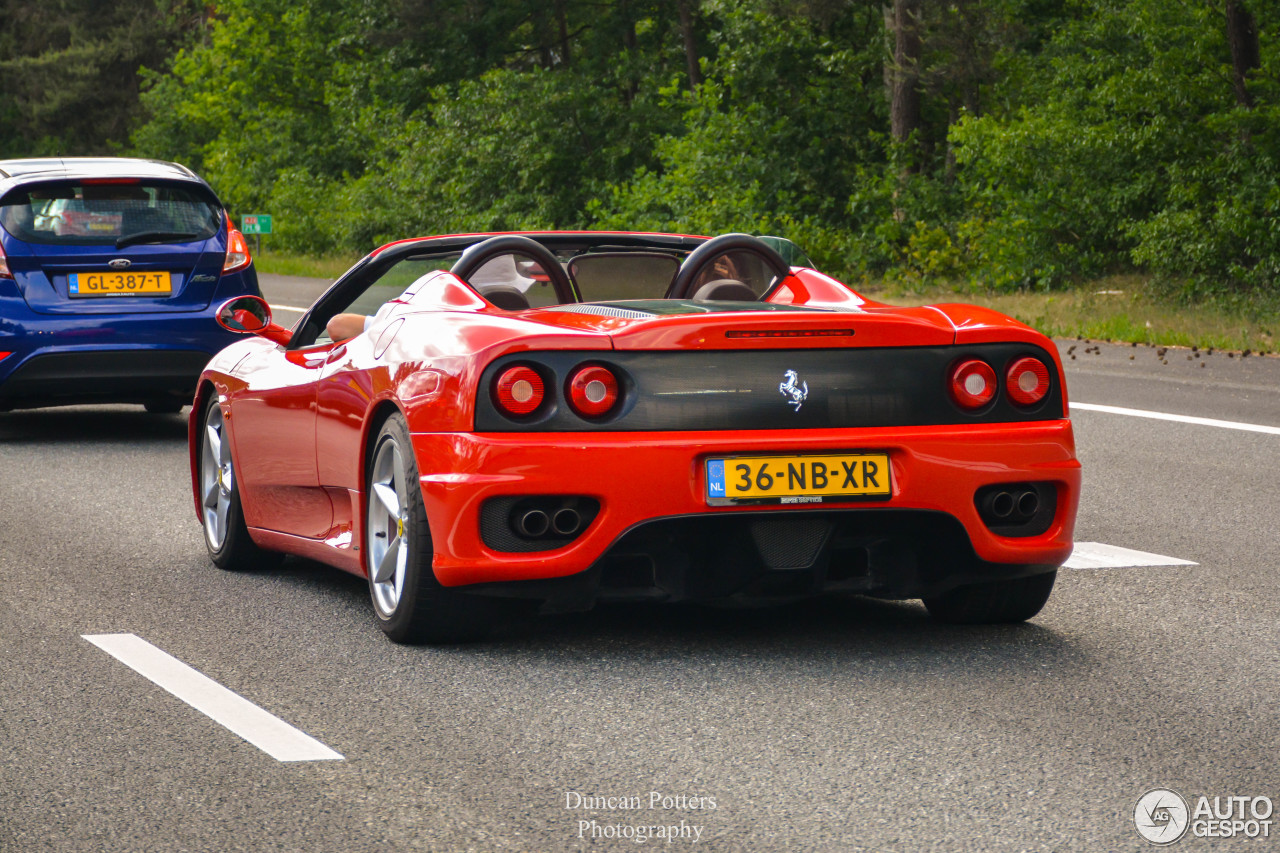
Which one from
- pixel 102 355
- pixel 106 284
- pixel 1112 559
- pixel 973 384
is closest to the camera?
pixel 973 384

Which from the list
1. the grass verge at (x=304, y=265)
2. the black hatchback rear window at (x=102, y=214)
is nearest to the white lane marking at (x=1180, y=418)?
the black hatchback rear window at (x=102, y=214)

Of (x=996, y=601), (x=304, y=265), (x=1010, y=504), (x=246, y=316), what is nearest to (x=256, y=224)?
(x=304, y=265)

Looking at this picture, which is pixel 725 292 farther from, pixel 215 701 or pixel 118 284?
pixel 118 284

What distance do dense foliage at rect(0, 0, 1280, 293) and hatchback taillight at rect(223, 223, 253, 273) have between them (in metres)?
14.0

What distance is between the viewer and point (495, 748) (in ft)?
13.5

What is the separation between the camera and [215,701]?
4.57 m

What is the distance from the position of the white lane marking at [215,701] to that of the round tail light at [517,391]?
101 cm

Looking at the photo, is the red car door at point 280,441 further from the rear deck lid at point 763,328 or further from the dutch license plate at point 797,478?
the dutch license plate at point 797,478

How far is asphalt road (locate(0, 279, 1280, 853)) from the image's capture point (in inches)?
140

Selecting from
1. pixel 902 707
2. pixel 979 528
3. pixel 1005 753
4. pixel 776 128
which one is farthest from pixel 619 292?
pixel 776 128

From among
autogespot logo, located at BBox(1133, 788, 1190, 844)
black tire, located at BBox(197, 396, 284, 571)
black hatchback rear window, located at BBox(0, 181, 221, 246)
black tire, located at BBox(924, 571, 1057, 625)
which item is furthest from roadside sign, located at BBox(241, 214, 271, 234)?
autogespot logo, located at BBox(1133, 788, 1190, 844)

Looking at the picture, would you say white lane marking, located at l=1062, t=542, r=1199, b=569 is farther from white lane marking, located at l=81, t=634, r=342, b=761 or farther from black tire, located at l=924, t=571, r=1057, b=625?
white lane marking, located at l=81, t=634, r=342, b=761

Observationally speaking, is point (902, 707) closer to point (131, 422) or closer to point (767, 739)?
point (767, 739)

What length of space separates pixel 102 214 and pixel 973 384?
7024mm
